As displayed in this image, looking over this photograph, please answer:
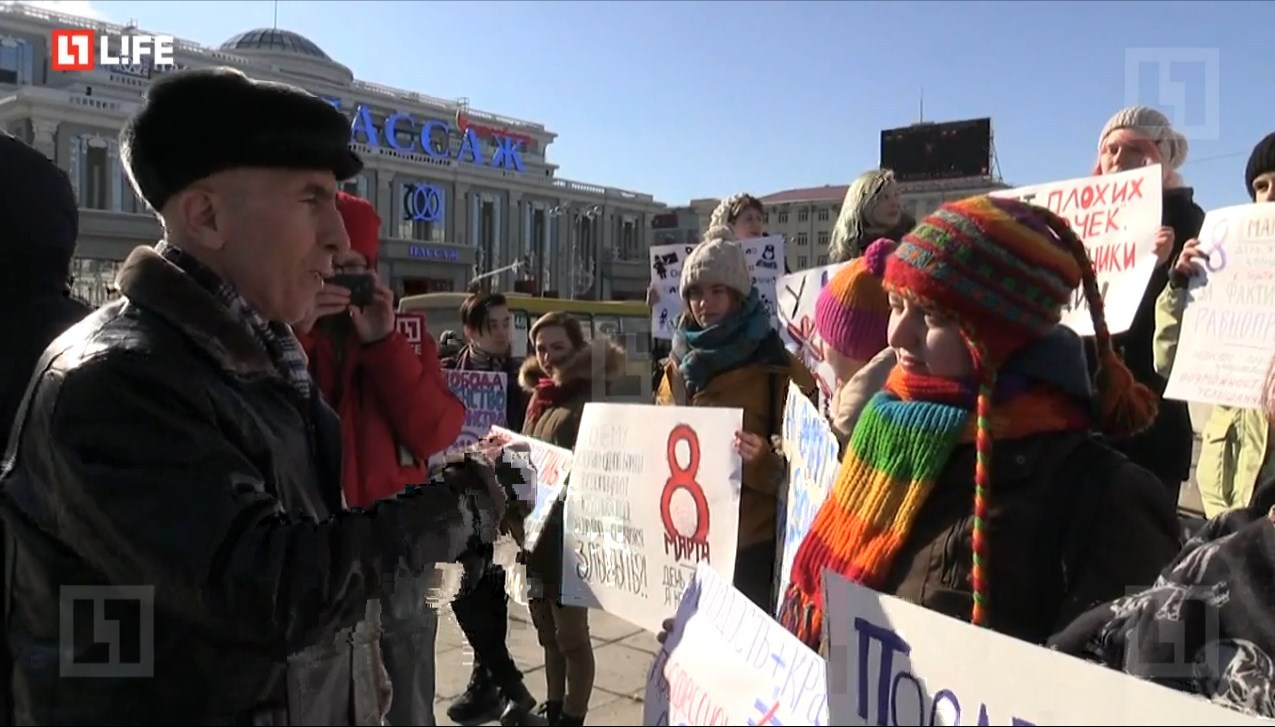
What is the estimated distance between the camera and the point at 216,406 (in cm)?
138

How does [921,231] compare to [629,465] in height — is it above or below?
above

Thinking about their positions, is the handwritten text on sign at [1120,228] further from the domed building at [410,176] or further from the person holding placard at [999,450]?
the domed building at [410,176]

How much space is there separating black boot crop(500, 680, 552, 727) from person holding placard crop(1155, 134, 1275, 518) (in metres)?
2.62

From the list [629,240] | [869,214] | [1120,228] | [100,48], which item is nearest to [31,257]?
[869,214]

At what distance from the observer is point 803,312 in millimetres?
4266

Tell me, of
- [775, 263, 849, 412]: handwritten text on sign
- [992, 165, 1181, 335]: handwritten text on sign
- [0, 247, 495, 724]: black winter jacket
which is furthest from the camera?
[775, 263, 849, 412]: handwritten text on sign

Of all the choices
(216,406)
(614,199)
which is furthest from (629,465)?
(614,199)

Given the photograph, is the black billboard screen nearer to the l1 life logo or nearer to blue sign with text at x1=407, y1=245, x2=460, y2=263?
blue sign with text at x1=407, y1=245, x2=460, y2=263

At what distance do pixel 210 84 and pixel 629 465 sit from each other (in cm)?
178

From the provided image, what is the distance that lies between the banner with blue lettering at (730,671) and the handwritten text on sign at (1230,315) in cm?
211

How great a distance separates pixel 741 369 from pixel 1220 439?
1.59 m

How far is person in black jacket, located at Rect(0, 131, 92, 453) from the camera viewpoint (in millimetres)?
2076

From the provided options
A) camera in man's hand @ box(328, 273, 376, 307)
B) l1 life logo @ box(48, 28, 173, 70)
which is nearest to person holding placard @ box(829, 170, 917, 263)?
camera in man's hand @ box(328, 273, 376, 307)

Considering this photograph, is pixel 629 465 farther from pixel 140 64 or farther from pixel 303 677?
pixel 140 64
